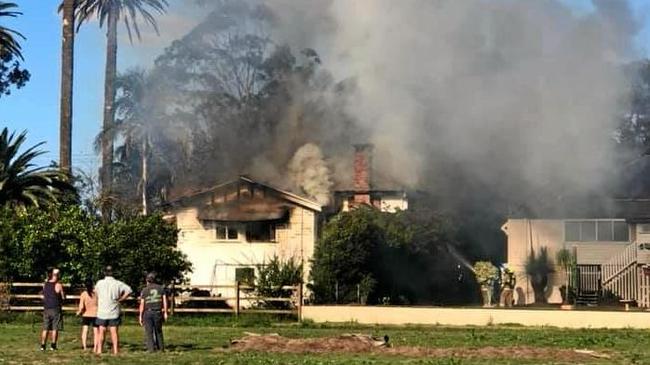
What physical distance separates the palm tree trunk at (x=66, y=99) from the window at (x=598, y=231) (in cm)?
2411

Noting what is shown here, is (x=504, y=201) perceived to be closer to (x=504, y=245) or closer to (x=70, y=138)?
(x=504, y=245)

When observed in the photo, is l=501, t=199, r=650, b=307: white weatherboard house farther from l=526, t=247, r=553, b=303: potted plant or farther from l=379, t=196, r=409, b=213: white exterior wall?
l=379, t=196, r=409, b=213: white exterior wall

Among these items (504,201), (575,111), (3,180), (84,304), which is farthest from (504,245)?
(84,304)

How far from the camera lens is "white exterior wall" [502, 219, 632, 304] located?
176ft

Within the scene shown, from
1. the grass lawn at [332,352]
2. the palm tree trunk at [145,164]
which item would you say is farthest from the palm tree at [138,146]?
the grass lawn at [332,352]

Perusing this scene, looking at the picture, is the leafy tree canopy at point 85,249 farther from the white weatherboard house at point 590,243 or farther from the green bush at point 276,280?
the white weatherboard house at point 590,243

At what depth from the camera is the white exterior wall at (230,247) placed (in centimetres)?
5494

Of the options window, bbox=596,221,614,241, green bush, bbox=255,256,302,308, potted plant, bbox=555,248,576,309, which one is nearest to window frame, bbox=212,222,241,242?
green bush, bbox=255,256,302,308

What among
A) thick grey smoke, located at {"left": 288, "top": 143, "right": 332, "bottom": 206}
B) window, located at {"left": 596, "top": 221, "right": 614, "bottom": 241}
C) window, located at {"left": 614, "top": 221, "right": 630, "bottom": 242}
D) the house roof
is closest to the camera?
window, located at {"left": 614, "top": 221, "right": 630, "bottom": 242}

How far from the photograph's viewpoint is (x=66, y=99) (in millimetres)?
51781

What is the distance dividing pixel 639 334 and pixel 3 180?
28.1 meters

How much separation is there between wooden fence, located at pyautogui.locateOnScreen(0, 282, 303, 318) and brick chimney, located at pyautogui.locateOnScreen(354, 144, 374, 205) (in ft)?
48.2

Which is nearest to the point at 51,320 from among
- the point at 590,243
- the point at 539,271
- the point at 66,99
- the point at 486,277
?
the point at 66,99

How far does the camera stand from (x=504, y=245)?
2436 inches
